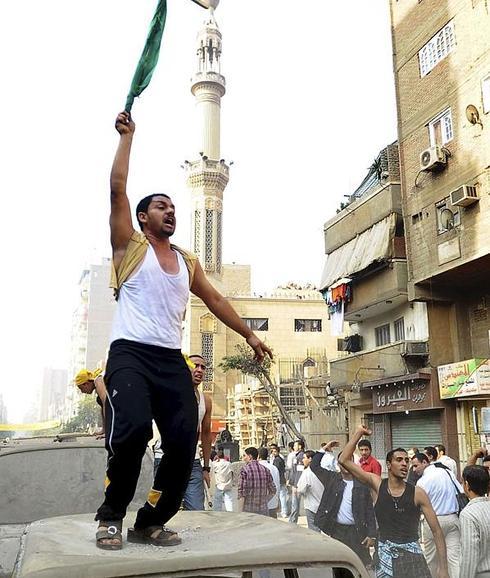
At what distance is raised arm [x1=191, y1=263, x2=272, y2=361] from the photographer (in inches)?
129

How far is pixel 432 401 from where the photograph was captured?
69.6 ft

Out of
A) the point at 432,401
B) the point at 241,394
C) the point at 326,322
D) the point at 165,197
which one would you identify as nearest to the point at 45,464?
the point at 165,197

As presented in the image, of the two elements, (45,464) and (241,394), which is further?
(241,394)

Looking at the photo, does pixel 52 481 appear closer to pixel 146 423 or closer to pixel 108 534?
pixel 146 423

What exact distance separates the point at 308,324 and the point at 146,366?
54151 mm

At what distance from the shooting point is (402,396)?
23.0 meters

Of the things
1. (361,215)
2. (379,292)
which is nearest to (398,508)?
(379,292)

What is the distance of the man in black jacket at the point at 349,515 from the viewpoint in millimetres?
6922

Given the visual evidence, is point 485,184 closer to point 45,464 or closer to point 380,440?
point 380,440

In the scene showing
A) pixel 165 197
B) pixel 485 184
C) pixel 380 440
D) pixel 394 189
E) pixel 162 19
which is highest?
pixel 394 189

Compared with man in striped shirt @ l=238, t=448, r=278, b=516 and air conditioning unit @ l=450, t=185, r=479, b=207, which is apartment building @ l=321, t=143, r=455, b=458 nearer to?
air conditioning unit @ l=450, t=185, r=479, b=207

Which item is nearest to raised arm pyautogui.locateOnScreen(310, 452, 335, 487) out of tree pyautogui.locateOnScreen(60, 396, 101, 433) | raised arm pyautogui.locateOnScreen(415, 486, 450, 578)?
raised arm pyautogui.locateOnScreen(415, 486, 450, 578)

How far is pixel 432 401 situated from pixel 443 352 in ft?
6.08

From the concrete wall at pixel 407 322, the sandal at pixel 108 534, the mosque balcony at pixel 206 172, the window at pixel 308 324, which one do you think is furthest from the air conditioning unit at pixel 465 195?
the mosque balcony at pixel 206 172
